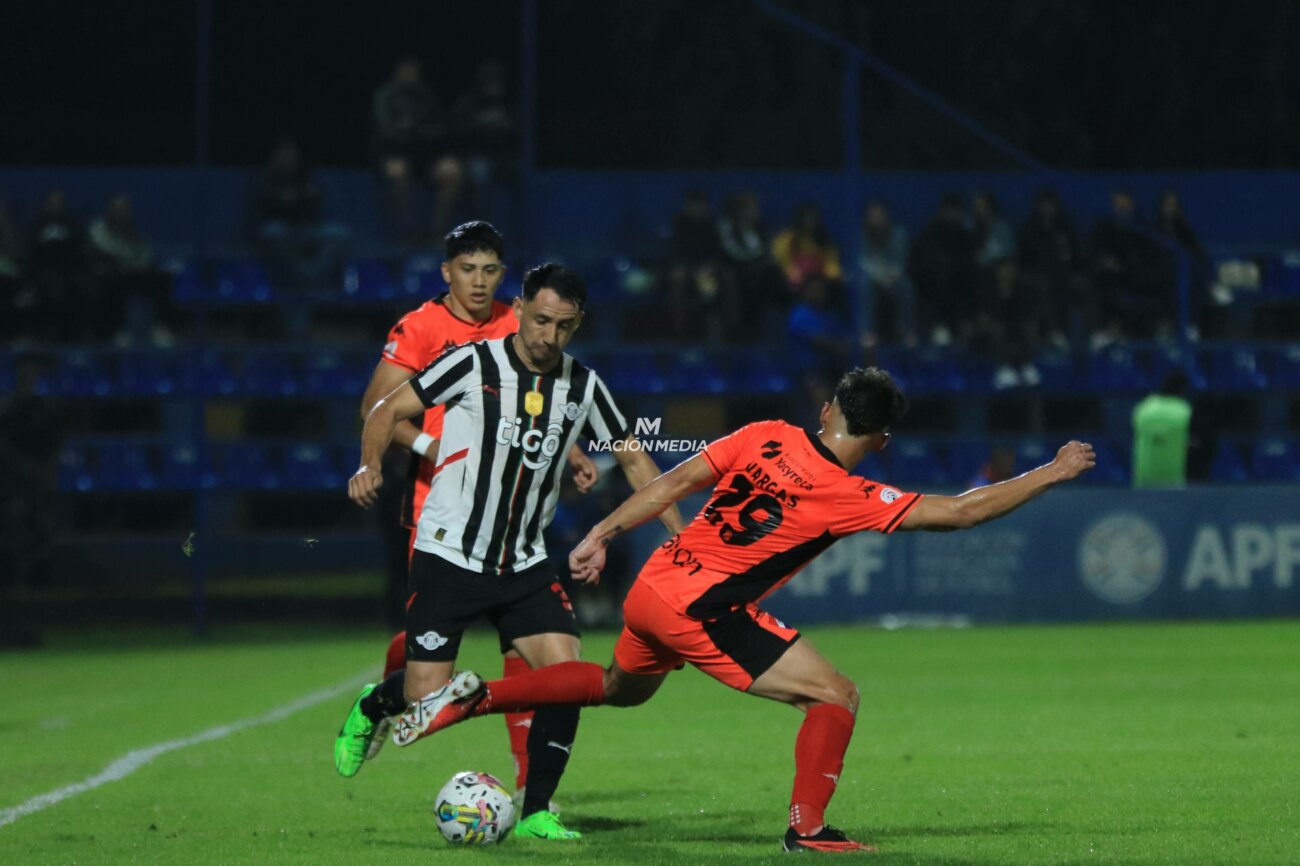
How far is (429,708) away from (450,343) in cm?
178

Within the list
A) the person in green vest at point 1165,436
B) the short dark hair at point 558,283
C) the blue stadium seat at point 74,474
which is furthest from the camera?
the blue stadium seat at point 74,474

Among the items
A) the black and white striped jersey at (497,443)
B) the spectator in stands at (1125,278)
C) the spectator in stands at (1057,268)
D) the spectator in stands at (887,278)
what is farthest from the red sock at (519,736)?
the spectator in stands at (1125,278)

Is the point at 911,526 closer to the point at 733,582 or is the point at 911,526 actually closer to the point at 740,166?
the point at 733,582

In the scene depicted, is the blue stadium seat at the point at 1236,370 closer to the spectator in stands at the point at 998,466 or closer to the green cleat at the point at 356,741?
the spectator in stands at the point at 998,466

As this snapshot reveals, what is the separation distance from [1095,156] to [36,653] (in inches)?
555

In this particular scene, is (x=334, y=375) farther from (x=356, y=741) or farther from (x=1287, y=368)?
(x=356, y=741)

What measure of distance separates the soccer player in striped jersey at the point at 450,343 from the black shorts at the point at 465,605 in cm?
23

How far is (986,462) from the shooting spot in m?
18.5

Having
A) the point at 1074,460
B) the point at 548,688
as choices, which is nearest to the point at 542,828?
the point at 548,688

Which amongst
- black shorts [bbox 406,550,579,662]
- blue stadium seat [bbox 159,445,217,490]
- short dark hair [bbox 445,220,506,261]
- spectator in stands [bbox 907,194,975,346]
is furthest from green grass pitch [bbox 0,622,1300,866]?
spectator in stands [bbox 907,194,975,346]

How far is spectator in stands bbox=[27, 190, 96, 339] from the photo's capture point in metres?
18.9

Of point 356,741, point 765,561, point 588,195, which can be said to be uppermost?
point 588,195

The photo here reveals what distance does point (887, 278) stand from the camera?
61.3ft

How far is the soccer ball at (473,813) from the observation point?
21.3 feet
